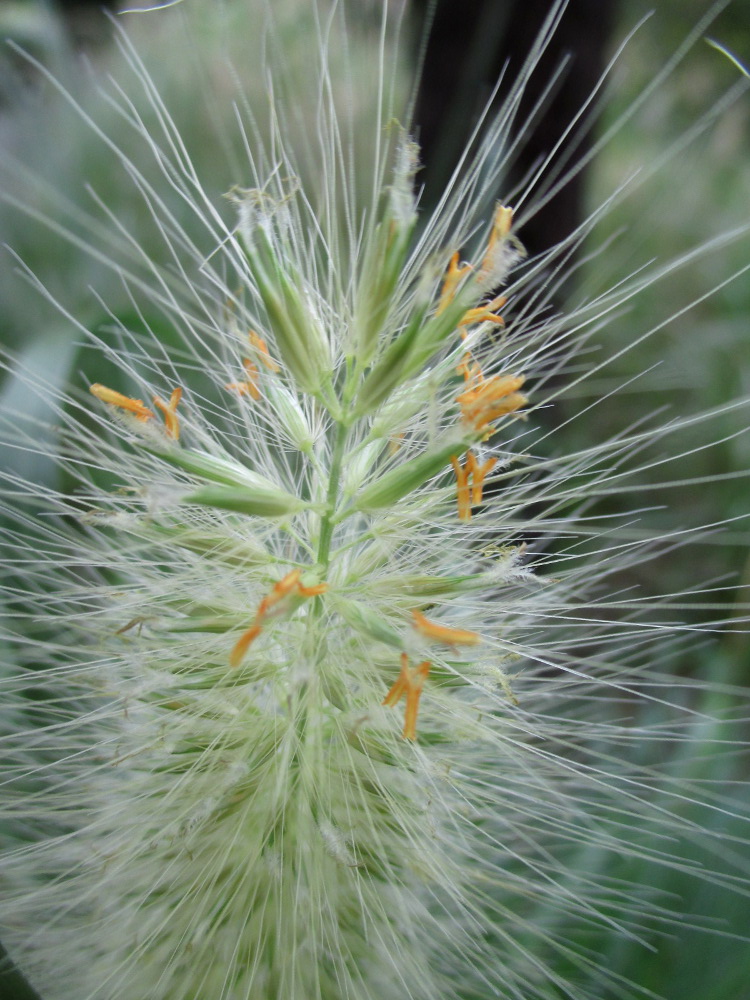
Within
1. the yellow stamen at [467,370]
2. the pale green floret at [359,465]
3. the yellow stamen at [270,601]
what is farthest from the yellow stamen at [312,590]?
the yellow stamen at [467,370]

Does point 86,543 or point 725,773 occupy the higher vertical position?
point 86,543

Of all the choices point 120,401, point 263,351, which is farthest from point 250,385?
point 120,401

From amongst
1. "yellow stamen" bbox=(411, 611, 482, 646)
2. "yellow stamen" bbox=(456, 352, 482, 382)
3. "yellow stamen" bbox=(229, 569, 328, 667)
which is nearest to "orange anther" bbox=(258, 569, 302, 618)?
"yellow stamen" bbox=(229, 569, 328, 667)

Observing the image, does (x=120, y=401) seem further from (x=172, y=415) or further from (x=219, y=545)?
(x=219, y=545)

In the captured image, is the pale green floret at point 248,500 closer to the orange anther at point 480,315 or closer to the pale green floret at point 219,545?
the pale green floret at point 219,545

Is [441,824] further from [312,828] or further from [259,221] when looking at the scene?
[259,221]

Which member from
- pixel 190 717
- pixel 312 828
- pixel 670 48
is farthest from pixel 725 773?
pixel 670 48
